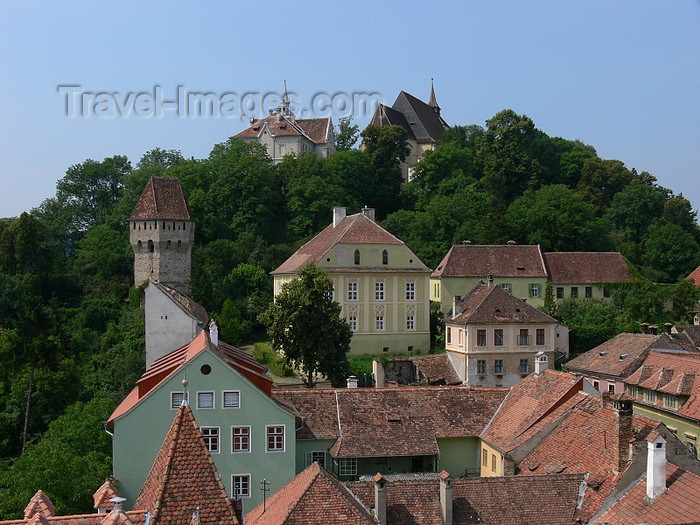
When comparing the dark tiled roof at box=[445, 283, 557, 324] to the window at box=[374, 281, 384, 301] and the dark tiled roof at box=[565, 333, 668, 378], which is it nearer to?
the dark tiled roof at box=[565, 333, 668, 378]

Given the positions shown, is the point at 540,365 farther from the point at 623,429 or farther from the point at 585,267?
the point at 585,267

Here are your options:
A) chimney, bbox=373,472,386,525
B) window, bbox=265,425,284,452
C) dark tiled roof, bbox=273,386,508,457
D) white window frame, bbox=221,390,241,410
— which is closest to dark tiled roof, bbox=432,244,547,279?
dark tiled roof, bbox=273,386,508,457

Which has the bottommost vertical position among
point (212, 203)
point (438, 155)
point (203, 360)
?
point (203, 360)

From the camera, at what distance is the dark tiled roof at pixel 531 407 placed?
83.3ft

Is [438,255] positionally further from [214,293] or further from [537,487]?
[537,487]

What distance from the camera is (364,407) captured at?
28609 mm

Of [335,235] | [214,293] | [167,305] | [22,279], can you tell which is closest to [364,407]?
[167,305]

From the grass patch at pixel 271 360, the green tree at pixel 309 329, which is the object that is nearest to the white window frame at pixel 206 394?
the green tree at pixel 309 329

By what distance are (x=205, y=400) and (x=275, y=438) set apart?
8.57 ft

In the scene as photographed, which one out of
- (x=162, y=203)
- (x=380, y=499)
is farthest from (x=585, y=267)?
(x=380, y=499)

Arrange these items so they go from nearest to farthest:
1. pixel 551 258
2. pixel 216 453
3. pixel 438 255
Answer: pixel 216 453
pixel 551 258
pixel 438 255

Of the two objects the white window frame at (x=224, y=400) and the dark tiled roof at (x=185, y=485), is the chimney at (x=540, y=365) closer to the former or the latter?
the white window frame at (x=224, y=400)

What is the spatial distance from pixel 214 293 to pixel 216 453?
105 feet

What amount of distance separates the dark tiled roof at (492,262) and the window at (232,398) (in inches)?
1133
